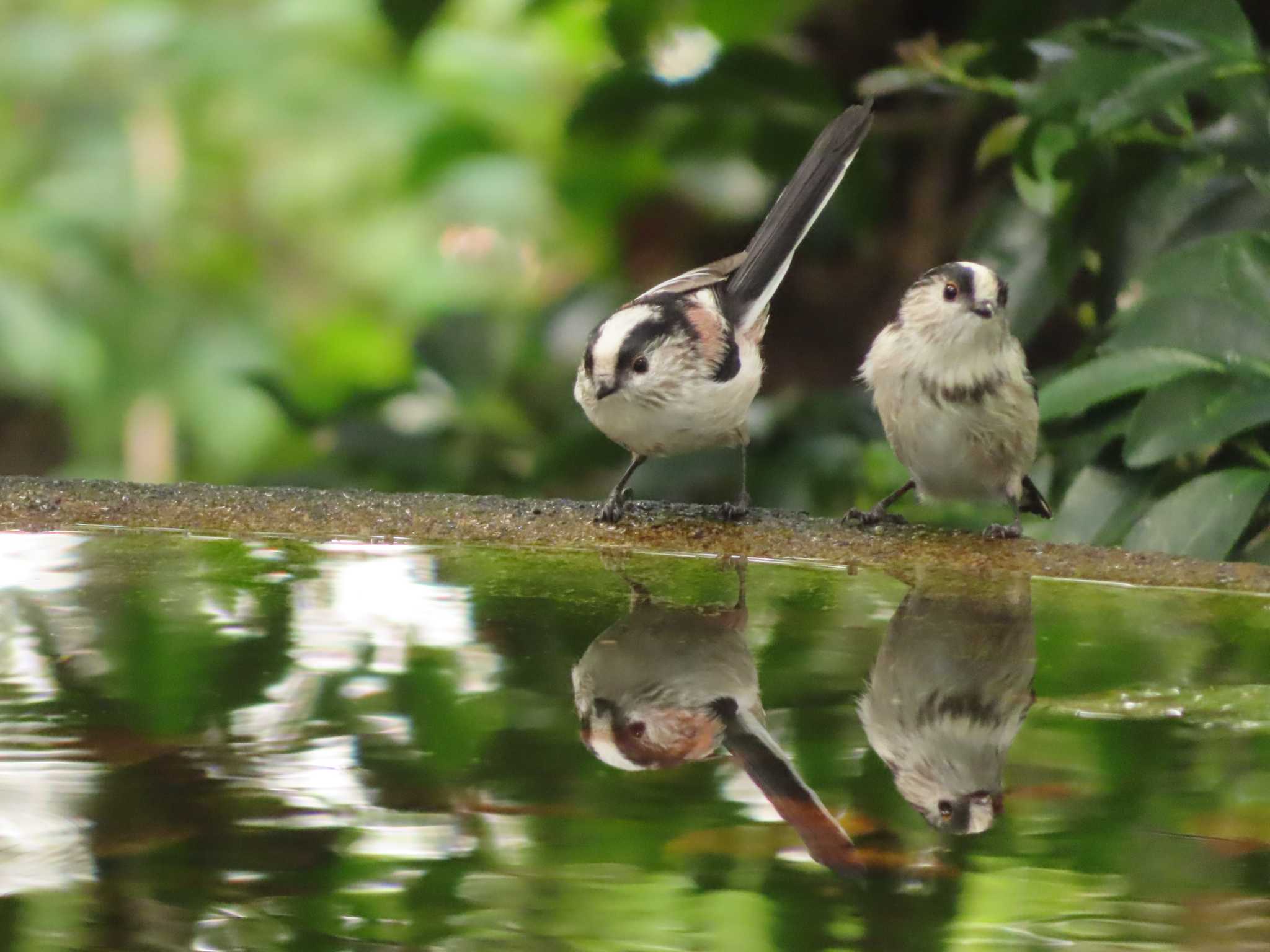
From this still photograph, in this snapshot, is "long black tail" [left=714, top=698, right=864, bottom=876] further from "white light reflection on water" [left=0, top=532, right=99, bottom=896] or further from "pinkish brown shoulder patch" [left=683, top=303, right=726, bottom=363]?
"pinkish brown shoulder patch" [left=683, top=303, right=726, bottom=363]

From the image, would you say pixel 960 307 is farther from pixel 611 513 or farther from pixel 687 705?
pixel 687 705

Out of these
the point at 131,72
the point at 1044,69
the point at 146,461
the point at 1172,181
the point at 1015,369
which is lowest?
the point at 146,461

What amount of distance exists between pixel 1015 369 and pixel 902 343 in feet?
0.60

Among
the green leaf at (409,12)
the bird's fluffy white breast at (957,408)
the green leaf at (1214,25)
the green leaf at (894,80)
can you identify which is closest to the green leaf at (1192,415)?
the bird's fluffy white breast at (957,408)

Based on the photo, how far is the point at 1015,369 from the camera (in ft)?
9.04

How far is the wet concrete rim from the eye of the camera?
7.99 ft

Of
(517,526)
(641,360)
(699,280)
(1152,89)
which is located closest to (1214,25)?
(1152,89)

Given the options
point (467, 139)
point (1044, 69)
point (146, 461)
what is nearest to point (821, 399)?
point (1044, 69)

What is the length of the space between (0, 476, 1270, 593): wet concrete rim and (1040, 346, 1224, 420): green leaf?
0.26m

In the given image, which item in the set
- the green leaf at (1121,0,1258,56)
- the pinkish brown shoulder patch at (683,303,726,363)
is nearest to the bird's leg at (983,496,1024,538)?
the pinkish brown shoulder patch at (683,303,726,363)

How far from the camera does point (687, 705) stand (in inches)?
69.3

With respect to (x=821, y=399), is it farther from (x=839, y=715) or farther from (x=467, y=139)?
(x=839, y=715)

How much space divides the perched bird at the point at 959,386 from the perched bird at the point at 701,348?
25cm

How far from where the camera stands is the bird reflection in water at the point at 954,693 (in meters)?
1.50
